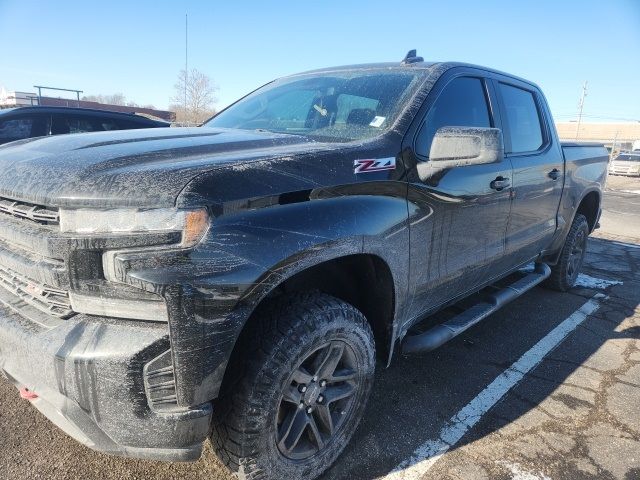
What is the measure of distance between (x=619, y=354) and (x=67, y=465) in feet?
12.5

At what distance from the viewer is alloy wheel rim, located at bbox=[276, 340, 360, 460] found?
2014 mm

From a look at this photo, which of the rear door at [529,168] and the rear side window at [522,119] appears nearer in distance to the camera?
the rear door at [529,168]

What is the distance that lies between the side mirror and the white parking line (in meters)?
1.40

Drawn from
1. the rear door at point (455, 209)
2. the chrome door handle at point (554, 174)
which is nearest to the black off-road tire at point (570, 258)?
the chrome door handle at point (554, 174)

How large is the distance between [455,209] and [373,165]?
707 mm

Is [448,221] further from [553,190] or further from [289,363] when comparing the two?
[553,190]

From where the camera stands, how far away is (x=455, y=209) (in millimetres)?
2654

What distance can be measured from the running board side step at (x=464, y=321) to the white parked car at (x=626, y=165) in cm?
2789

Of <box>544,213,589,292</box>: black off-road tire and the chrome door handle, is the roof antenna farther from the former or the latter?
<box>544,213,589,292</box>: black off-road tire

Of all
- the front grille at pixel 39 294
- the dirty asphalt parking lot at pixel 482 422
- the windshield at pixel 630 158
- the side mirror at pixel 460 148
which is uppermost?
the side mirror at pixel 460 148

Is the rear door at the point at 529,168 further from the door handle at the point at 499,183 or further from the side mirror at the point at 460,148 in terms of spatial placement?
the side mirror at the point at 460,148

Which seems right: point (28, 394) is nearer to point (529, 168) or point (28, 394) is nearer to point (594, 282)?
point (529, 168)

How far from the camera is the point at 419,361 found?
3420mm

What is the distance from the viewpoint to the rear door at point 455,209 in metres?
2.45
